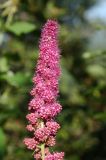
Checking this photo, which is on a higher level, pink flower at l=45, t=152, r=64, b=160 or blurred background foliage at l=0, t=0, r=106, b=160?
blurred background foliage at l=0, t=0, r=106, b=160

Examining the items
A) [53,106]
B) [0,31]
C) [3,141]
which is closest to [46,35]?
[53,106]

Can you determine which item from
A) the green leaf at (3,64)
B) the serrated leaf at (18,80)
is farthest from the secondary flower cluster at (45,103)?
the green leaf at (3,64)

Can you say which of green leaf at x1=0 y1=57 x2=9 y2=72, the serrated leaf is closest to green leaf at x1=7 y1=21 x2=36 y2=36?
the serrated leaf

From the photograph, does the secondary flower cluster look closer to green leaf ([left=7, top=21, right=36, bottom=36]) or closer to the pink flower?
the pink flower

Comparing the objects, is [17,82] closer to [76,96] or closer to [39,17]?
[39,17]

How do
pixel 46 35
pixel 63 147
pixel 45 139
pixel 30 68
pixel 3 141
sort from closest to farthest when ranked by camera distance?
pixel 45 139 < pixel 46 35 < pixel 3 141 < pixel 30 68 < pixel 63 147

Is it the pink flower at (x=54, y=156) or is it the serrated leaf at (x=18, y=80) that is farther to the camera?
the serrated leaf at (x=18, y=80)

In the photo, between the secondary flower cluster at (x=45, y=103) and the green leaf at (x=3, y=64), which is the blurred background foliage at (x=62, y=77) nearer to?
the green leaf at (x=3, y=64)
